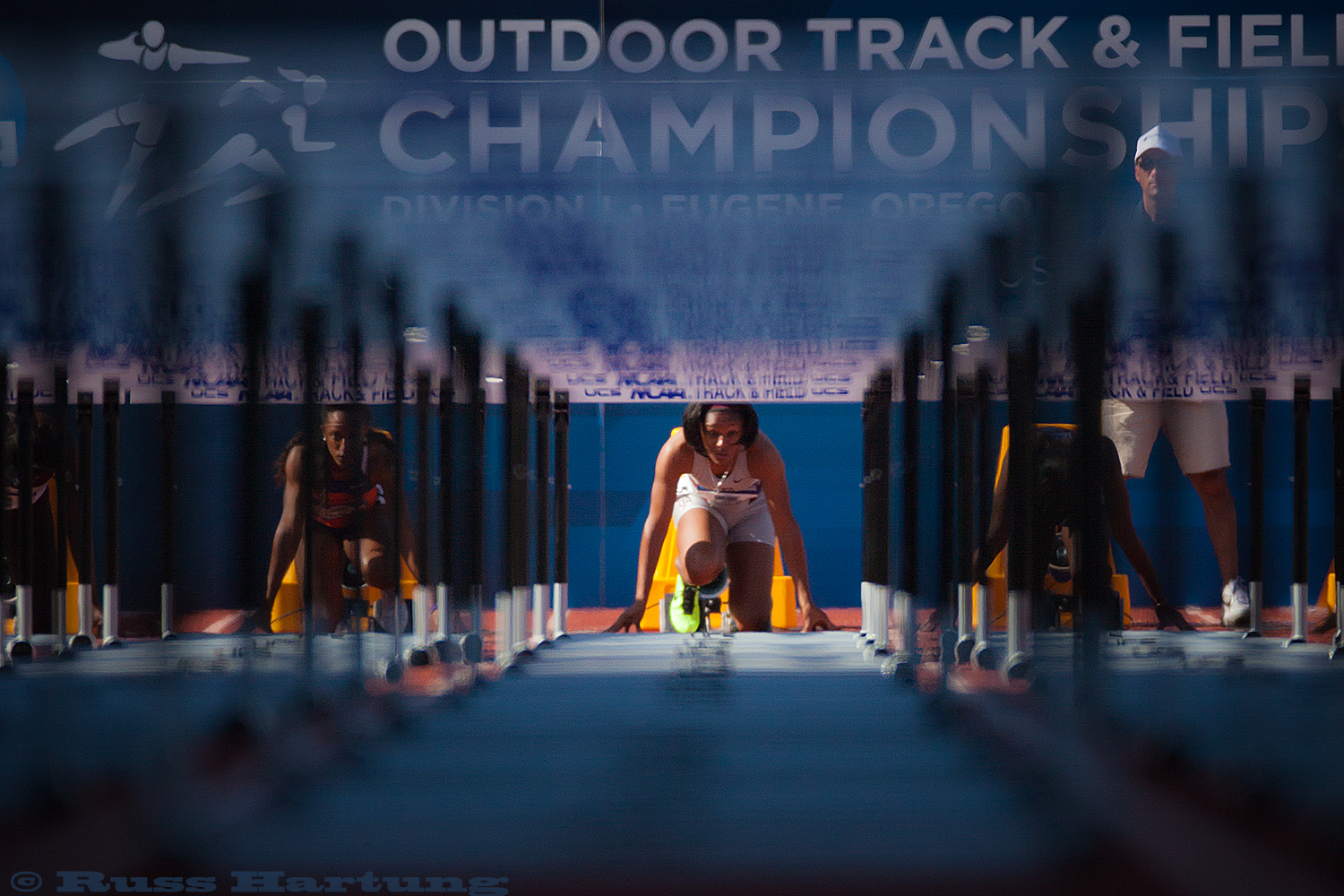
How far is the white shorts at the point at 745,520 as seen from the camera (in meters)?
4.40

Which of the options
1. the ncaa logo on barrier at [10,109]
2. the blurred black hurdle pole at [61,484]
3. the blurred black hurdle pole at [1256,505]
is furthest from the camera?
the blurred black hurdle pole at [1256,505]

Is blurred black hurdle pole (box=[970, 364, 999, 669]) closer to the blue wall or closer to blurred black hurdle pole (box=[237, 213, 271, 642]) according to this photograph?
blurred black hurdle pole (box=[237, 213, 271, 642])

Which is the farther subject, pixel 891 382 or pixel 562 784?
pixel 891 382

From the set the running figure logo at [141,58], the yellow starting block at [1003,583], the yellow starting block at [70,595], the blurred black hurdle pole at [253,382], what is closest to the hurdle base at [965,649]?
the yellow starting block at [1003,583]

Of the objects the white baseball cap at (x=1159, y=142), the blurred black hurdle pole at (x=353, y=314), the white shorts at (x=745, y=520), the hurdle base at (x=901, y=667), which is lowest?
the hurdle base at (x=901, y=667)

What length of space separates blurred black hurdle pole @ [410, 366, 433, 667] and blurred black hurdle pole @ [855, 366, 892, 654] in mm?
1312

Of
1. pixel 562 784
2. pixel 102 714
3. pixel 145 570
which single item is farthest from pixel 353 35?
pixel 145 570

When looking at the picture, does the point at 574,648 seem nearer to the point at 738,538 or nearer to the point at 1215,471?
the point at 738,538

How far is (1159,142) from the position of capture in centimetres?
282

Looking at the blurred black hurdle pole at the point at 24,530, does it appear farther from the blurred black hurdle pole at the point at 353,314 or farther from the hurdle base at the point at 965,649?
the hurdle base at the point at 965,649

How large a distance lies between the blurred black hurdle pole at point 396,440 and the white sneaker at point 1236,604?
2.88 m

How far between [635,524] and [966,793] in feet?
14.9

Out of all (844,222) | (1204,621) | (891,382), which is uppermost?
(844,222)

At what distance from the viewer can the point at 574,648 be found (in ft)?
11.8
